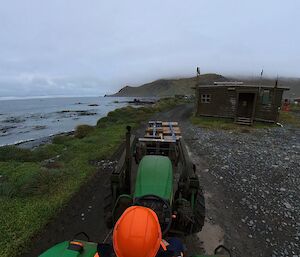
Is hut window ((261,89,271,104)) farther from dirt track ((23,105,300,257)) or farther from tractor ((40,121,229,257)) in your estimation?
tractor ((40,121,229,257))

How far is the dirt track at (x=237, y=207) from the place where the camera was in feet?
19.7

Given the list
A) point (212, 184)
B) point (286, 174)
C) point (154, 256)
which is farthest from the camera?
point (286, 174)

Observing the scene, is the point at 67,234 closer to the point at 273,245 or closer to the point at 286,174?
the point at 273,245

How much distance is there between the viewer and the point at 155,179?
4988 millimetres

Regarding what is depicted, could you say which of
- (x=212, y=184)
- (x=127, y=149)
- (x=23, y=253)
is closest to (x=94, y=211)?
(x=23, y=253)

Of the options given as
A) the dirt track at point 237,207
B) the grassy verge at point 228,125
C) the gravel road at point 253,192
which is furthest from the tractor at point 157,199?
the grassy verge at point 228,125

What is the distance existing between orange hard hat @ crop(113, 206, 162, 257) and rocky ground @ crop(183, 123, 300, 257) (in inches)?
162

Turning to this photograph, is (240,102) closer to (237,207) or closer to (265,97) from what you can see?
(265,97)

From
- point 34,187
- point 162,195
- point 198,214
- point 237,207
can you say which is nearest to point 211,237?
point 198,214

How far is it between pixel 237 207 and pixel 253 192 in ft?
4.96

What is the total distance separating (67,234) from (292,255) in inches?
240

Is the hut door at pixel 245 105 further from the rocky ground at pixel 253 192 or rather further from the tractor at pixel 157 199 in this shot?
the tractor at pixel 157 199

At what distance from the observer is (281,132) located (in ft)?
69.1

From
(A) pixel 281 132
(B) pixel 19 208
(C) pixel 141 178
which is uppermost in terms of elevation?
(C) pixel 141 178
